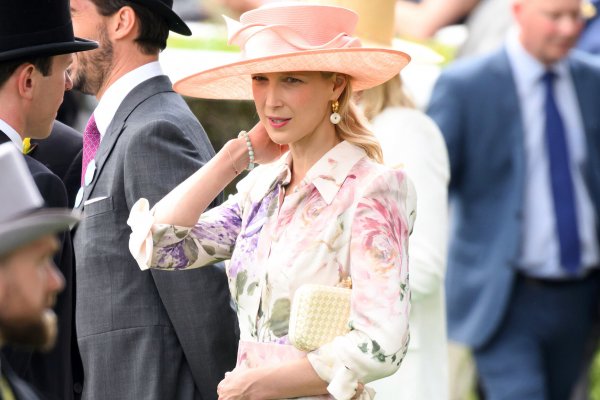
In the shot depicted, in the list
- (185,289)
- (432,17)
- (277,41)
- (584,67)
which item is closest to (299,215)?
(277,41)

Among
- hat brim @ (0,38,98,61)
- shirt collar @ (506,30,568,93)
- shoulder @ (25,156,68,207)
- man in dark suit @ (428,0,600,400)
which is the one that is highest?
hat brim @ (0,38,98,61)

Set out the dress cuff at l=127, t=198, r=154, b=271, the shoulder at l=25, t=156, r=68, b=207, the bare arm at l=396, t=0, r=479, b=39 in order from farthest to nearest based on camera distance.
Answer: the bare arm at l=396, t=0, r=479, b=39
the shoulder at l=25, t=156, r=68, b=207
the dress cuff at l=127, t=198, r=154, b=271

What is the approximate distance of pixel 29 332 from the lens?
3266mm

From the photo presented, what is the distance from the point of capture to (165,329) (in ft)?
17.2

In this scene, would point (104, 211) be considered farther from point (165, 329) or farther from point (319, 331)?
point (319, 331)

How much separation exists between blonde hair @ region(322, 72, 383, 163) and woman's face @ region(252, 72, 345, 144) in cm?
3

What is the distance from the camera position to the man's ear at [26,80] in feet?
16.9

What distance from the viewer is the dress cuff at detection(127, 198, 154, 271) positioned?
15.5 feet

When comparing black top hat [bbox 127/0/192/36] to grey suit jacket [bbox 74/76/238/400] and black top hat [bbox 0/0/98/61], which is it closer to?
black top hat [bbox 0/0/98/61]

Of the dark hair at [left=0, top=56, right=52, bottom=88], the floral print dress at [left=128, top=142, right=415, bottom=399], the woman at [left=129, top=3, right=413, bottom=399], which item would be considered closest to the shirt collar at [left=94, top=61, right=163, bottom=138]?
the dark hair at [left=0, top=56, right=52, bottom=88]

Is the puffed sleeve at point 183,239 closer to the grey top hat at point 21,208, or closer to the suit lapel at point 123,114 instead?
the suit lapel at point 123,114

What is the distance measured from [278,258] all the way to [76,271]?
43.8 inches

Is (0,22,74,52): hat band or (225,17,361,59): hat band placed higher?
(225,17,361,59): hat band

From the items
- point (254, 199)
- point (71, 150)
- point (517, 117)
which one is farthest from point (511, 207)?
point (254, 199)
